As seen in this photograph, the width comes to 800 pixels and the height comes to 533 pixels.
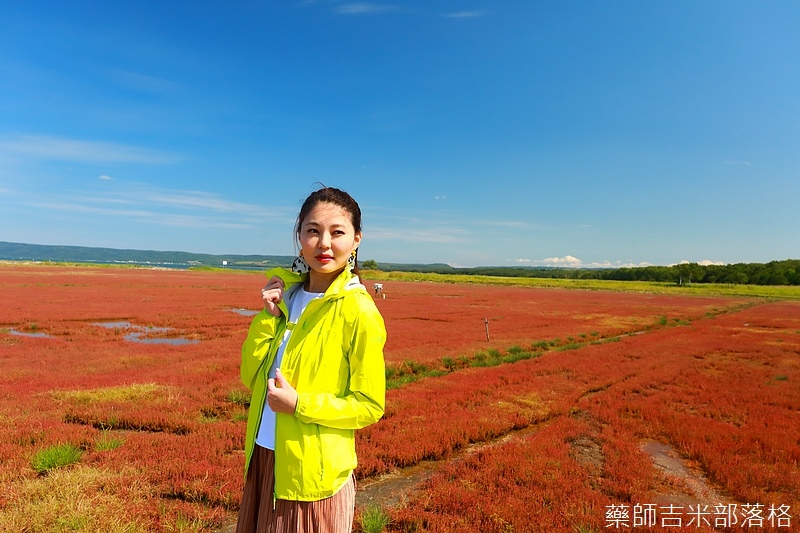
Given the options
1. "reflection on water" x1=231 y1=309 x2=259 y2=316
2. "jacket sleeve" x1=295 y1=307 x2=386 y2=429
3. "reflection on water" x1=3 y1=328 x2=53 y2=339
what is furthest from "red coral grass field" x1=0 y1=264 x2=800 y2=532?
A: "reflection on water" x1=231 y1=309 x2=259 y2=316

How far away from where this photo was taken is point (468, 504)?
5570mm

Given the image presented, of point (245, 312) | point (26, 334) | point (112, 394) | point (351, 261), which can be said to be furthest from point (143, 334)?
point (351, 261)

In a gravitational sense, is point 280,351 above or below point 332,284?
below

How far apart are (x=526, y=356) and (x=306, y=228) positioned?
18.4 metres

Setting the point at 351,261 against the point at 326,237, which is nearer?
the point at 326,237

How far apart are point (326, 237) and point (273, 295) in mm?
449

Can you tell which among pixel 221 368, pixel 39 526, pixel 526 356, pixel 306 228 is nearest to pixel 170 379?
pixel 221 368

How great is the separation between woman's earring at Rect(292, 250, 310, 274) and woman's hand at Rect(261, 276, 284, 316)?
0.16 metres

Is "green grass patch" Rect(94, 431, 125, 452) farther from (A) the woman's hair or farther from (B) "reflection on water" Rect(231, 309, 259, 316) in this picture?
(B) "reflection on water" Rect(231, 309, 259, 316)

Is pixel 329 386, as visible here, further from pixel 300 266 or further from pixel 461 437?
pixel 461 437

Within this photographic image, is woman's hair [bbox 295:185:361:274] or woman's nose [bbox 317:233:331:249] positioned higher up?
woman's hair [bbox 295:185:361:274]

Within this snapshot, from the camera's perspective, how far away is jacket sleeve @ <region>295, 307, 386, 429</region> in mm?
2074

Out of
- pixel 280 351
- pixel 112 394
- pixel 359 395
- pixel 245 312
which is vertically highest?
pixel 280 351

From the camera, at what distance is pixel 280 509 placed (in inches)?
90.0
